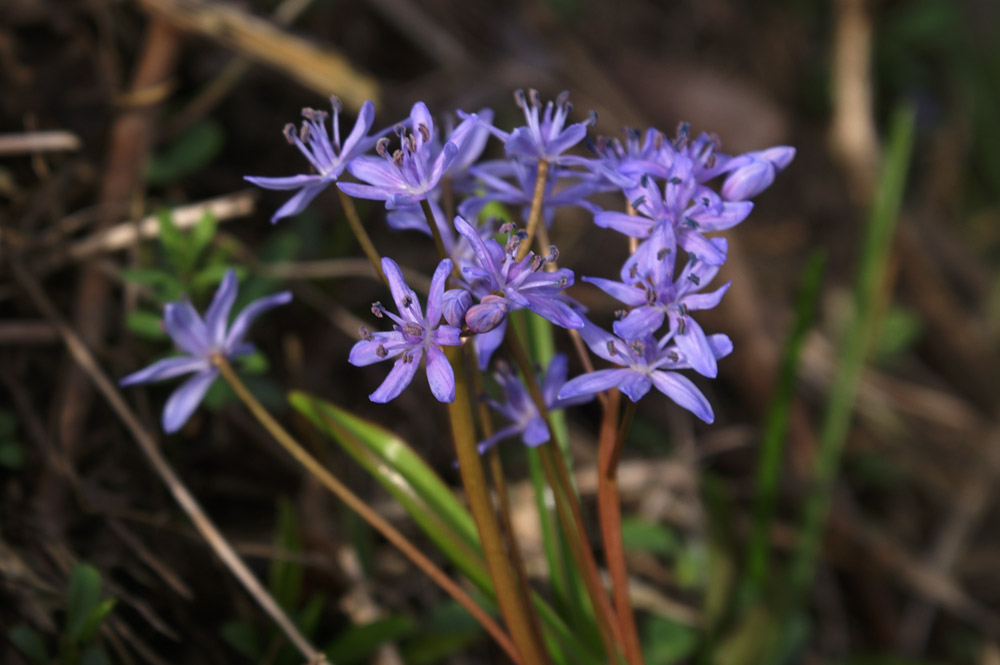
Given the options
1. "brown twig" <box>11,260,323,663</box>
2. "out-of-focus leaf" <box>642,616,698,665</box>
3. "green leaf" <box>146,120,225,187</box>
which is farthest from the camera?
"green leaf" <box>146,120,225,187</box>

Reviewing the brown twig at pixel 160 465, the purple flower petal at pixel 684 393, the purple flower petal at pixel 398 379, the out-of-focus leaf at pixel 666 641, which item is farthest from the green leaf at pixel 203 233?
the out-of-focus leaf at pixel 666 641

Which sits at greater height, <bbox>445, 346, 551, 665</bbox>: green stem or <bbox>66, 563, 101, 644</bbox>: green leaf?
<bbox>445, 346, 551, 665</bbox>: green stem

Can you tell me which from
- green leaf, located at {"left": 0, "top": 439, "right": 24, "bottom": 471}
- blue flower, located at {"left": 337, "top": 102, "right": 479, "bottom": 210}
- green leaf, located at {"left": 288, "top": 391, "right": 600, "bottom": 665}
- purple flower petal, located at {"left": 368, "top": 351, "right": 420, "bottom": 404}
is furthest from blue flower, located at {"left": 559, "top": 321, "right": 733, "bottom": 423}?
green leaf, located at {"left": 0, "top": 439, "right": 24, "bottom": 471}

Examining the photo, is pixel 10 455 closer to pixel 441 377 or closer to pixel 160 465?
pixel 160 465

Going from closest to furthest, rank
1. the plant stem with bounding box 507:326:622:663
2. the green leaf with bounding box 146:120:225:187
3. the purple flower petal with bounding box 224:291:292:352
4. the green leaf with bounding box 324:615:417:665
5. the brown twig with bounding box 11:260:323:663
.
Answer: the plant stem with bounding box 507:326:622:663 → the purple flower petal with bounding box 224:291:292:352 → the brown twig with bounding box 11:260:323:663 → the green leaf with bounding box 324:615:417:665 → the green leaf with bounding box 146:120:225:187

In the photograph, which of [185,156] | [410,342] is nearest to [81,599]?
[410,342]

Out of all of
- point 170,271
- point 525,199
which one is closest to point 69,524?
point 170,271

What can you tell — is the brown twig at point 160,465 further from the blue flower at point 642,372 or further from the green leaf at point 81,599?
the blue flower at point 642,372

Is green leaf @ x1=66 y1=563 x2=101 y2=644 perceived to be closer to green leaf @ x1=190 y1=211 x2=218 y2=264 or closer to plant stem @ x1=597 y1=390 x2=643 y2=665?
green leaf @ x1=190 y1=211 x2=218 y2=264
